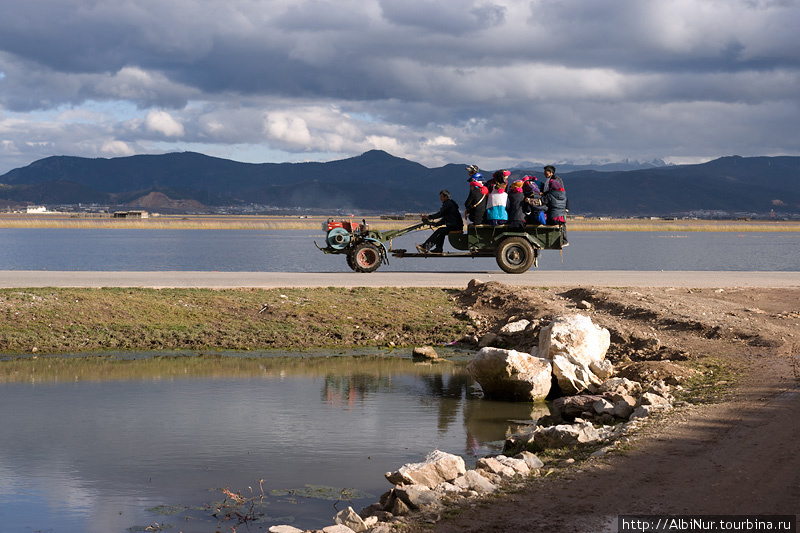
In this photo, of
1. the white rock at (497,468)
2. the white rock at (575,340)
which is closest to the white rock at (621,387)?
the white rock at (575,340)

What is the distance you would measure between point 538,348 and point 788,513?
870 cm

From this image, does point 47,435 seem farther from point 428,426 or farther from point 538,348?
point 538,348

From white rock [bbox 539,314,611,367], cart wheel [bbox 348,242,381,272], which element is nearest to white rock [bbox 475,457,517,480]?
white rock [bbox 539,314,611,367]

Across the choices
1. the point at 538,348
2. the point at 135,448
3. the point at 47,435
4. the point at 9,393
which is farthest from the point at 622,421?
the point at 9,393

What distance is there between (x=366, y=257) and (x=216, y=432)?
15.8 meters

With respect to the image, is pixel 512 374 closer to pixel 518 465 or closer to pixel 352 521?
pixel 518 465

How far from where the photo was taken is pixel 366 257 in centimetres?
2812

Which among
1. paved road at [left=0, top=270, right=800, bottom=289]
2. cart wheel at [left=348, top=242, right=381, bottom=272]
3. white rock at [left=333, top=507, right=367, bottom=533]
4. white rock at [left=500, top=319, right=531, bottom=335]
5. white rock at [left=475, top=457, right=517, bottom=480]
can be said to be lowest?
white rock at [left=333, top=507, right=367, bottom=533]

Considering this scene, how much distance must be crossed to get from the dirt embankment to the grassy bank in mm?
3193

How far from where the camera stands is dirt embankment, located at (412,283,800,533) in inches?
305

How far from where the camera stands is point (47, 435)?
12258 millimetres

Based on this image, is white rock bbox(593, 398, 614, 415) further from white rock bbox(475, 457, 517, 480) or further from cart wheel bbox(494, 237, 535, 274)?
cart wheel bbox(494, 237, 535, 274)

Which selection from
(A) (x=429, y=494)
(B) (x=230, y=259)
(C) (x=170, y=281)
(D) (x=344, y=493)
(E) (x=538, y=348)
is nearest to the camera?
(A) (x=429, y=494)

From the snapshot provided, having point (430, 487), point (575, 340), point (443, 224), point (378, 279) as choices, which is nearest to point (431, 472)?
point (430, 487)
